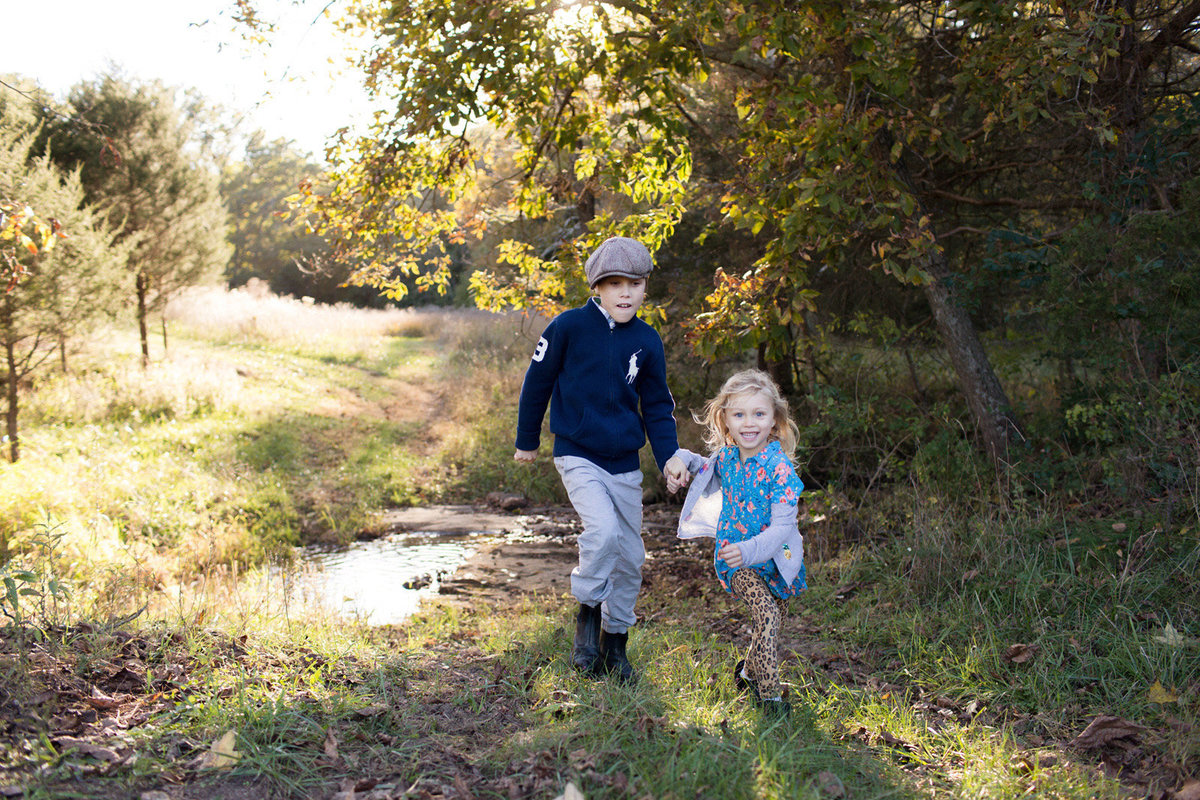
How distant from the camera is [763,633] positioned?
3436mm

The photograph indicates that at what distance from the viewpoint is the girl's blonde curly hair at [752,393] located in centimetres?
346

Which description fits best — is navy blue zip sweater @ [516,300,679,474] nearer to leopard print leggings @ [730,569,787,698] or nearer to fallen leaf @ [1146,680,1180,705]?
leopard print leggings @ [730,569,787,698]

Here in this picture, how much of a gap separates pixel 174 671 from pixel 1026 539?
189 inches

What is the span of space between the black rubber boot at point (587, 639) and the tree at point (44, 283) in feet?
26.9

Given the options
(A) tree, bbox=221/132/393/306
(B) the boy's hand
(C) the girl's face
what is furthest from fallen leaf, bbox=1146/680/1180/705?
(A) tree, bbox=221/132/393/306

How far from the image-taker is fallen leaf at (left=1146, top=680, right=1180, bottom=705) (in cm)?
343

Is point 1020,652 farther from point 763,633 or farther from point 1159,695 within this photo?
point 763,633

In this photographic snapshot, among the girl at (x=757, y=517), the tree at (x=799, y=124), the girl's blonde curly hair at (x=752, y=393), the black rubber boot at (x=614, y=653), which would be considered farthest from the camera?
the tree at (x=799, y=124)

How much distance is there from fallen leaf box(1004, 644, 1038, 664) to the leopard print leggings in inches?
57.6

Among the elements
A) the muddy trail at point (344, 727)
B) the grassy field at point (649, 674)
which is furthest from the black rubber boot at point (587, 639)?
the muddy trail at point (344, 727)

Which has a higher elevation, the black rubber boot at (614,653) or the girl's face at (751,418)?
the girl's face at (751,418)

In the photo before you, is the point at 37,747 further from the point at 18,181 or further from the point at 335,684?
the point at 18,181

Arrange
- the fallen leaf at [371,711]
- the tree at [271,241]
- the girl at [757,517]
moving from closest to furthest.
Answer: the fallen leaf at [371,711]
the girl at [757,517]
the tree at [271,241]

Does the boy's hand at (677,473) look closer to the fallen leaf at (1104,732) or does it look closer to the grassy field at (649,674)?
the grassy field at (649,674)
